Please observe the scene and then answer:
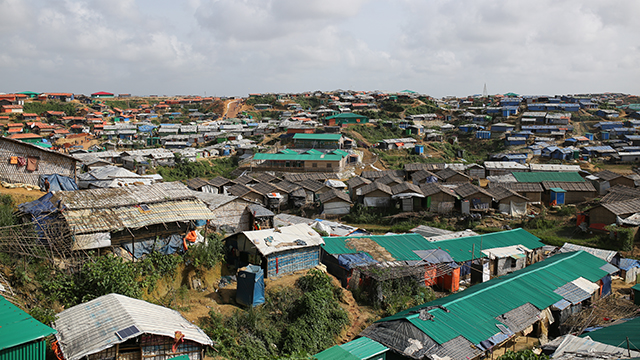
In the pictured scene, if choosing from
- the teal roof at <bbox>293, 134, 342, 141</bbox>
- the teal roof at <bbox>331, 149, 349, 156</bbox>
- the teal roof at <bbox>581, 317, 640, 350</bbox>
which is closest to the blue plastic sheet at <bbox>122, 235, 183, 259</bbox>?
the teal roof at <bbox>581, 317, 640, 350</bbox>

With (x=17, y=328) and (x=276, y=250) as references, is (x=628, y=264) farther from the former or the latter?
(x=17, y=328)

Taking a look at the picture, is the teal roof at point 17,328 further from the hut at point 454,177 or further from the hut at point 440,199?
the hut at point 454,177

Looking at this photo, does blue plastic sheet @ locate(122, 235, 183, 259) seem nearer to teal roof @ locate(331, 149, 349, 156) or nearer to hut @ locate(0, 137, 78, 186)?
hut @ locate(0, 137, 78, 186)

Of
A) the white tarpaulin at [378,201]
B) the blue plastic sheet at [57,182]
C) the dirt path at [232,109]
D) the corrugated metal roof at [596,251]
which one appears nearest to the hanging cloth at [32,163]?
the blue plastic sheet at [57,182]

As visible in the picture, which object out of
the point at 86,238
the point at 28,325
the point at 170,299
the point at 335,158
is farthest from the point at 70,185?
the point at 335,158

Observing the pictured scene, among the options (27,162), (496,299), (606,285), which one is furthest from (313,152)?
(496,299)

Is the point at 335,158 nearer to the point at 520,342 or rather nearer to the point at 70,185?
the point at 70,185
